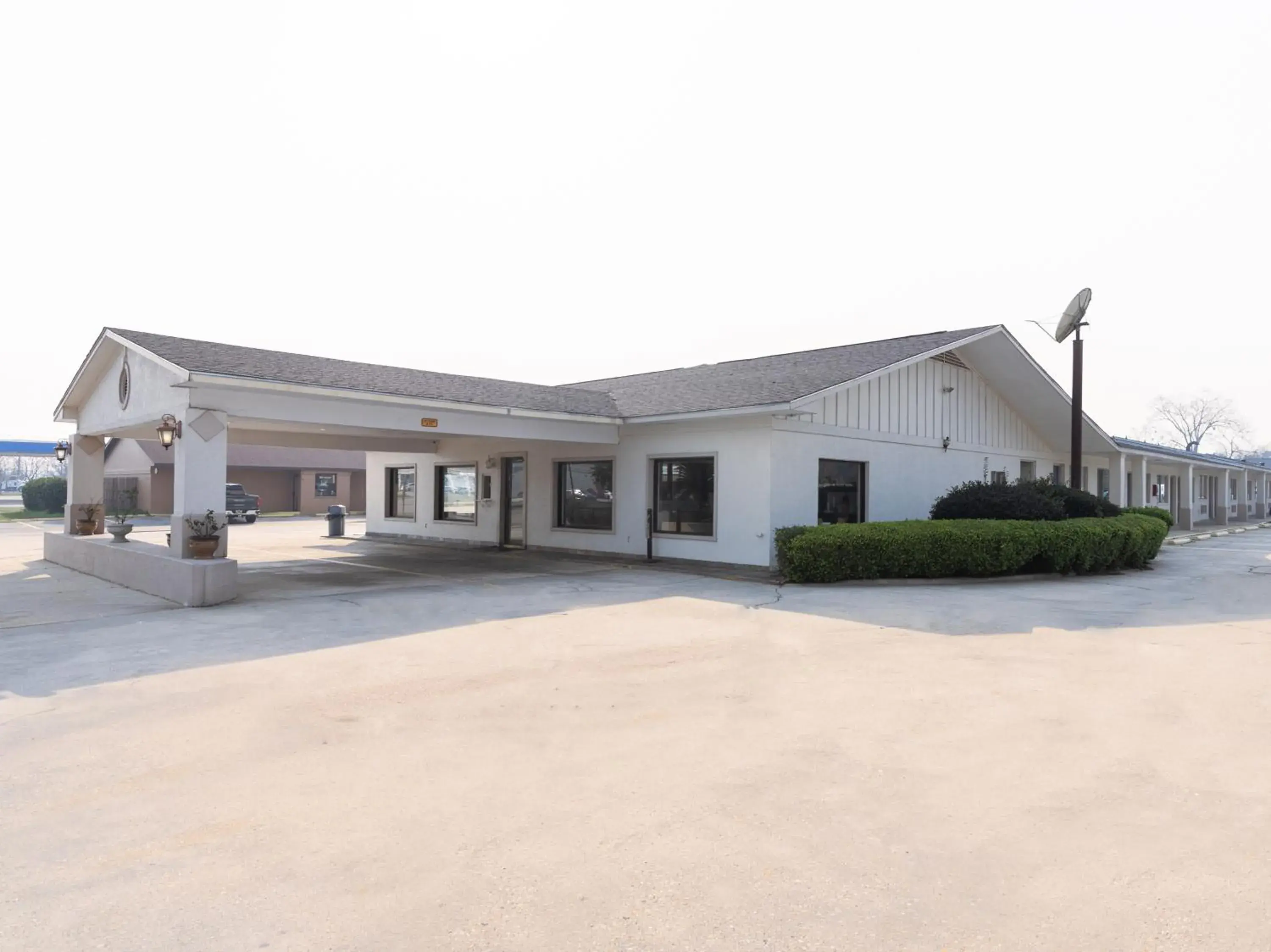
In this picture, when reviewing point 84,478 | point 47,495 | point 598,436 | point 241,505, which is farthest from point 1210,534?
point 47,495

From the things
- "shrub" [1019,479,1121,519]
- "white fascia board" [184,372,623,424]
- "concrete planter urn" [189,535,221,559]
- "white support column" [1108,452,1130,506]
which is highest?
"white fascia board" [184,372,623,424]

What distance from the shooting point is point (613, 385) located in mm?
19969

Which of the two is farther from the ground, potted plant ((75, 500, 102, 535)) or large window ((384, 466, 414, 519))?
large window ((384, 466, 414, 519))

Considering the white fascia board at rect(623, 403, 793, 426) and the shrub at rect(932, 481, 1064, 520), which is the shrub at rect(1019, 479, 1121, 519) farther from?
the white fascia board at rect(623, 403, 793, 426)

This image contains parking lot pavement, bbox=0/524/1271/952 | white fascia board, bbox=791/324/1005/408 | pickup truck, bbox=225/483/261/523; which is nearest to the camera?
parking lot pavement, bbox=0/524/1271/952

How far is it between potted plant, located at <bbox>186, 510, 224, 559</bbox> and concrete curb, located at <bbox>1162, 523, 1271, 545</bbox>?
71.3 ft

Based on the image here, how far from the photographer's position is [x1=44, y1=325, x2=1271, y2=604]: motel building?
1128cm

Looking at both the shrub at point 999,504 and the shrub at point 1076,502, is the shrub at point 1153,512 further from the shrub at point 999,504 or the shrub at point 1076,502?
the shrub at point 999,504

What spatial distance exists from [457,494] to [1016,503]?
12798 mm

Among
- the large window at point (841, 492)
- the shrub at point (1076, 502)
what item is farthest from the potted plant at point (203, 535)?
the shrub at point (1076, 502)

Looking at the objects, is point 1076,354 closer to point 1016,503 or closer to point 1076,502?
point 1076,502

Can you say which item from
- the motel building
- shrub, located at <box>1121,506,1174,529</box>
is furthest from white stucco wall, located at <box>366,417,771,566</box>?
shrub, located at <box>1121,506,1174,529</box>

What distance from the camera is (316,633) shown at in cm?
875

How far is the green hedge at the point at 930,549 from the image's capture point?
12781mm
